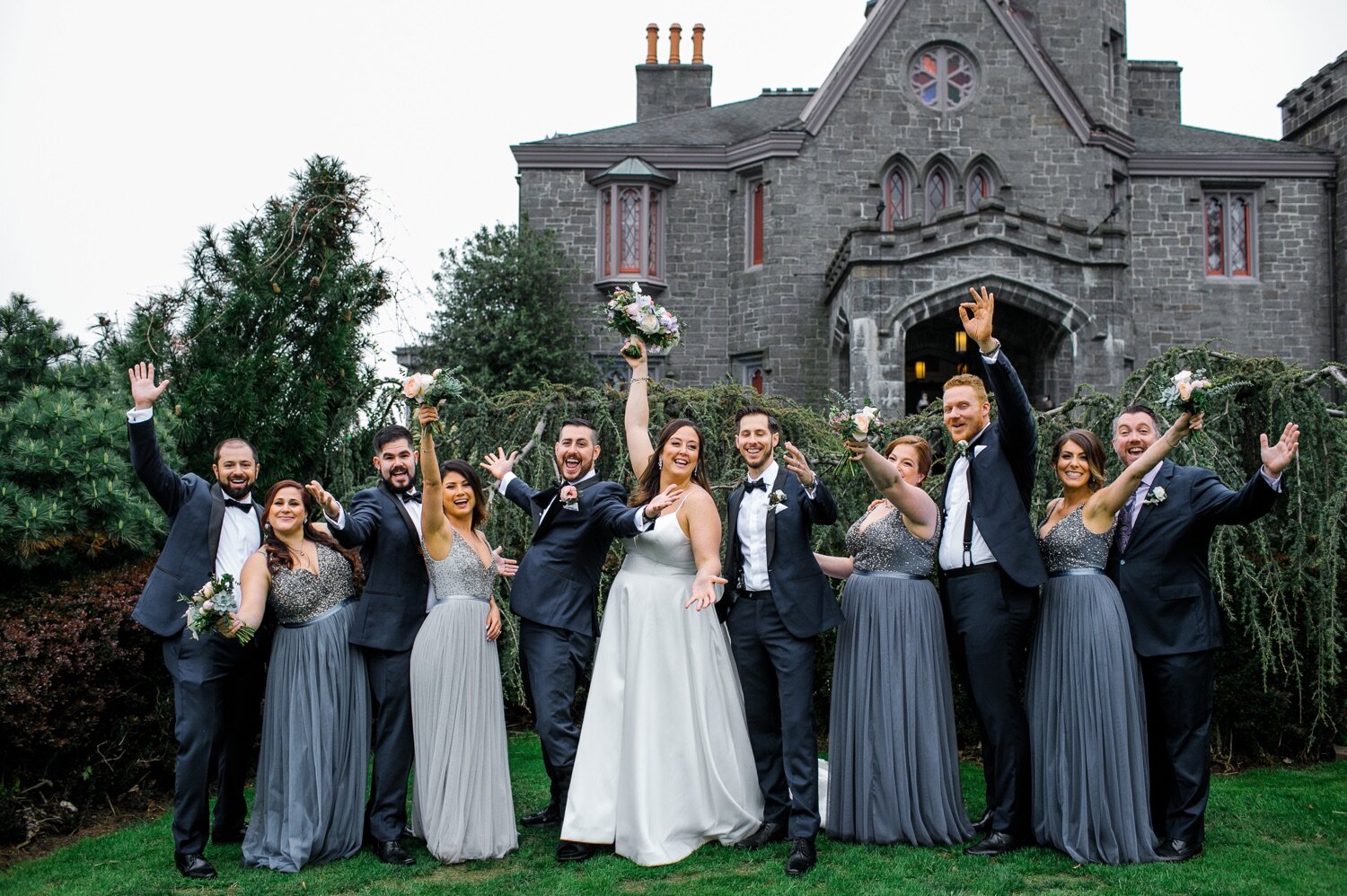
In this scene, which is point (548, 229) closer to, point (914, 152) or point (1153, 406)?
point (914, 152)

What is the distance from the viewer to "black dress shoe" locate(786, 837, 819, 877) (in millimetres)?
5293

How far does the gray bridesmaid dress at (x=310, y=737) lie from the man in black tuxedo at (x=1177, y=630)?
381 cm

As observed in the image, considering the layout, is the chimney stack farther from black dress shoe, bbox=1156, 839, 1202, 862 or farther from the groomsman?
black dress shoe, bbox=1156, 839, 1202, 862

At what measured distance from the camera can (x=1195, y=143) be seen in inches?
939

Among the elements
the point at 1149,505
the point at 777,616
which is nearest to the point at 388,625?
the point at 777,616

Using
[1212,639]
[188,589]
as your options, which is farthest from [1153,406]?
[188,589]

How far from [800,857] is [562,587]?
1775 millimetres

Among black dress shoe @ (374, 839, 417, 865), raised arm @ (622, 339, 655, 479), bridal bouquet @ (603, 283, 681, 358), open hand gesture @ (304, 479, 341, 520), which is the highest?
bridal bouquet @ (603, 283, 681, 358)

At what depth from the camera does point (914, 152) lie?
73.3ft

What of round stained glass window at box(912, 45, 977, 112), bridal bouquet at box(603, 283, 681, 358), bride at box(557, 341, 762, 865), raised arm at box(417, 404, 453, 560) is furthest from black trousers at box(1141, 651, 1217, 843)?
round stained glass window at box(912, 45, 977, 112)

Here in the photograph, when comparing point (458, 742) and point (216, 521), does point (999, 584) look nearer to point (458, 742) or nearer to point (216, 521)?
point (458, 742)

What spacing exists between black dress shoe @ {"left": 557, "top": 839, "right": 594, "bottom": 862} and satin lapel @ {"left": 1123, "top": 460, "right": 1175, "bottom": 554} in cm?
295

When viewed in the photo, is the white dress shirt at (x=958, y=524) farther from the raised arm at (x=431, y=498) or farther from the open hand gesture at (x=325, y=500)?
the open hand gesture at (x=325, y=500)

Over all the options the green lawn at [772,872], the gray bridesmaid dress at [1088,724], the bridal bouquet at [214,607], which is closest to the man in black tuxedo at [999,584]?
the gray bridesmaid dress at [1088,724]
